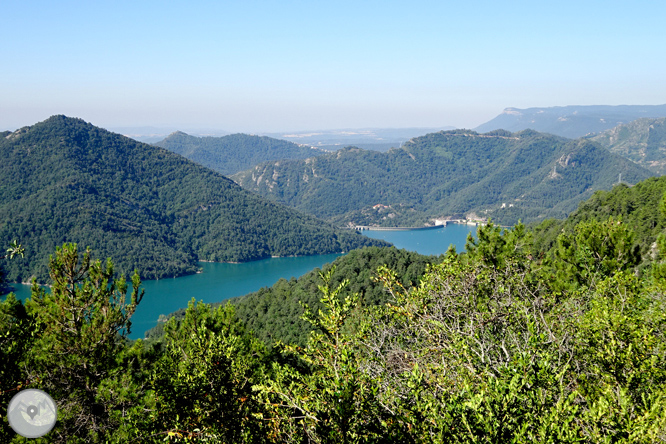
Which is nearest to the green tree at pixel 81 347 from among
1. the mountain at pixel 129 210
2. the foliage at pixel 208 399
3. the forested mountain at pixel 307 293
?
the foliage at pixel 208 399

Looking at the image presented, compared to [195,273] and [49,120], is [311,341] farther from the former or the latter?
[49,120]

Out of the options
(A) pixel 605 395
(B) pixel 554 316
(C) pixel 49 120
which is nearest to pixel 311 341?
(A) pixel 605 395

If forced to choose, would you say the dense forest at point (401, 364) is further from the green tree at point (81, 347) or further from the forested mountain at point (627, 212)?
the forested mountain at point (627, 212)

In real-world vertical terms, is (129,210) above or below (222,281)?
above

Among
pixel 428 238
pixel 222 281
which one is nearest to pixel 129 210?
pixel 222 281

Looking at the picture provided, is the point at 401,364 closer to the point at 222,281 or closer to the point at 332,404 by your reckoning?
the point at 332,404

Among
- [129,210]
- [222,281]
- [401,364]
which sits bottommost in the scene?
[222,281]

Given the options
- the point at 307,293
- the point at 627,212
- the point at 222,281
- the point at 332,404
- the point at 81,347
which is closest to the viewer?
the point at 332,404

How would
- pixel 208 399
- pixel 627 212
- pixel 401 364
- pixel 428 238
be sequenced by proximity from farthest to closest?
1. pixel 428 238
2. pixel 627 212
3. pixel 401 364
4. pixel 208 399
